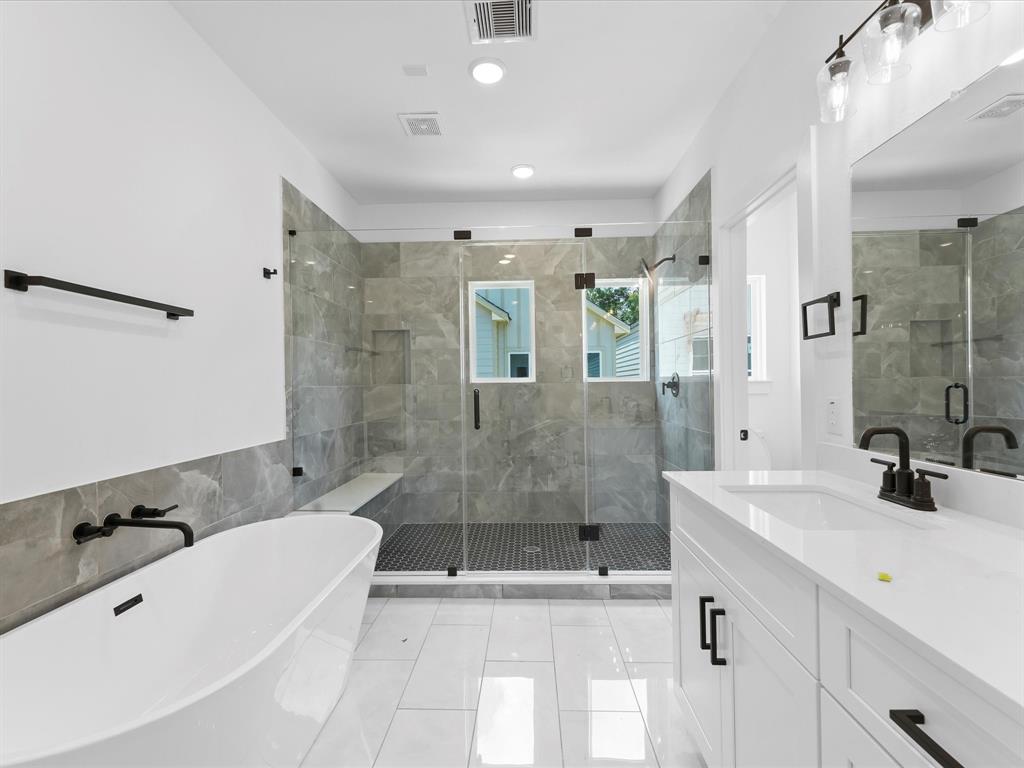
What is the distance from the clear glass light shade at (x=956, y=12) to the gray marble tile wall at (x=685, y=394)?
1790 mm

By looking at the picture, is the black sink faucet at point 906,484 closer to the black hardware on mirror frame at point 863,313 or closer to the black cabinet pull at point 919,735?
the black hardware on mirror frame at point 863,313

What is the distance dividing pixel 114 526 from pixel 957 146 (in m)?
2.66

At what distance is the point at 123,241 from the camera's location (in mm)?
1771

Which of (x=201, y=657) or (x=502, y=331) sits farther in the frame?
(x=502, y=331)

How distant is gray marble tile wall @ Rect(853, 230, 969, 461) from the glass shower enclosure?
1.51m

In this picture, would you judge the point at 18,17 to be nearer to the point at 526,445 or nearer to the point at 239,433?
the point at 239,433

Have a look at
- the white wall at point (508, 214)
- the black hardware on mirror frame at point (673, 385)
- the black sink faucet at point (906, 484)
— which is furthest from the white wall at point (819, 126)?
the white wall at point (508, 214)

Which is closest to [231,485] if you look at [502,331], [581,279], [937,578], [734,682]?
[502,331]

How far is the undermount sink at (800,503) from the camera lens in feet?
4.78

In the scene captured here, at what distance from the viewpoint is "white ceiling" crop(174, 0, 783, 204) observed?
81.8 inches

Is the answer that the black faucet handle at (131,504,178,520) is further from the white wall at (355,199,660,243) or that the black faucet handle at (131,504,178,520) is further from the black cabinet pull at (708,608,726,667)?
the white wall at (355,199,660,243)

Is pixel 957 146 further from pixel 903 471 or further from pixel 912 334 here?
pixel 903 471

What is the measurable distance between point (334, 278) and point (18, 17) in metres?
2.01

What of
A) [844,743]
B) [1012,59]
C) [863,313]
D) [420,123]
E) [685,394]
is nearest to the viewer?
[844,743]
